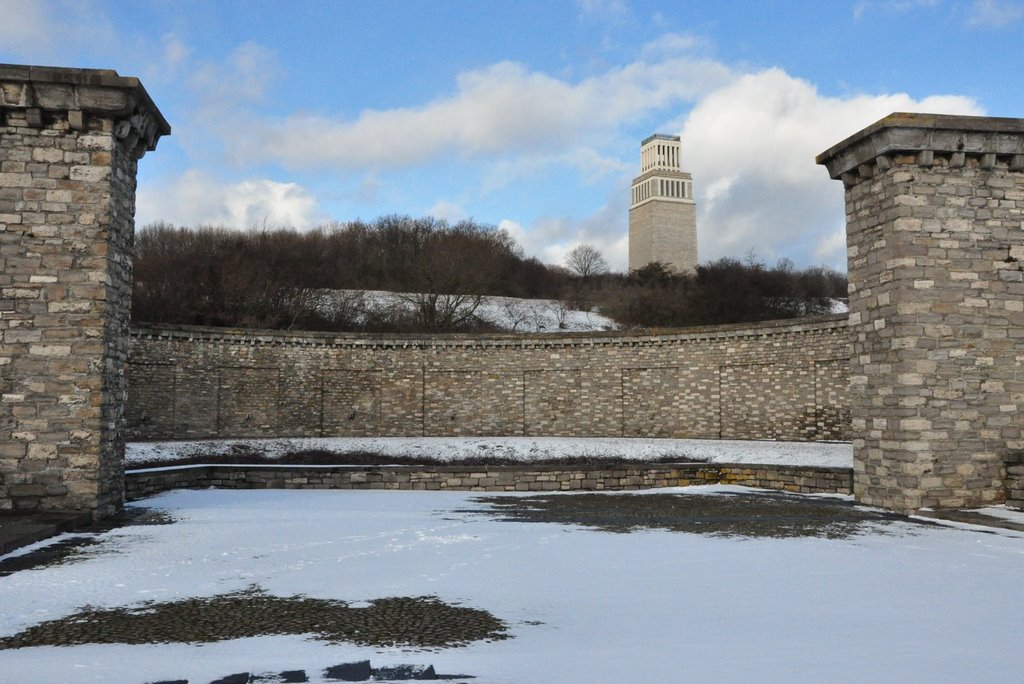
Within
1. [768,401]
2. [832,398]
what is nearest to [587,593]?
[832,398]

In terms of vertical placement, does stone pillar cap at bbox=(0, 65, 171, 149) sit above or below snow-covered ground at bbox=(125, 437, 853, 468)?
above

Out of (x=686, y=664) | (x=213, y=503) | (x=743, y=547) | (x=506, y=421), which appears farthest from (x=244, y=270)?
(x=686, y=664)

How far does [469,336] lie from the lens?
25.9 metres

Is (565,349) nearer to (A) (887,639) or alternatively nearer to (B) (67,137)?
(B) (67,137)

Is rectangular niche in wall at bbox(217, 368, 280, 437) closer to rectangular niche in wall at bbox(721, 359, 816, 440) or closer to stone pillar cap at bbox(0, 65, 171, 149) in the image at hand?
rectangular niche in wall at bbox(721, 359, 816, 440)

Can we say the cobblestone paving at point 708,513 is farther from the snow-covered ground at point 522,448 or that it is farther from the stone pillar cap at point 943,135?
the snow-covered ground at point 522,448

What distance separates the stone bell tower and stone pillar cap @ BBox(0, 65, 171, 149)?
58877 millimetres

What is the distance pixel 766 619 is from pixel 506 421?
20.9 m

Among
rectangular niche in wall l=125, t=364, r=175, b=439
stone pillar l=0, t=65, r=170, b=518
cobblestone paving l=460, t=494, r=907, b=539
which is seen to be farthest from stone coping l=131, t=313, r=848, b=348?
stone pillar l=0, t=65, r=170, b=518

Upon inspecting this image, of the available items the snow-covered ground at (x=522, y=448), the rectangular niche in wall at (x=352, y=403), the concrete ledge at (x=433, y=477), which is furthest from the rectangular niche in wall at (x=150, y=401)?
the concrete ledge at (x=433, y=477)

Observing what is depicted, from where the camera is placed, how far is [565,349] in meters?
25.8

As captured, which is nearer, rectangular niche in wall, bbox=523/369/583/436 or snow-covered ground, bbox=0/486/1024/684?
snow-covered ground, bbox=0/486/1024/684

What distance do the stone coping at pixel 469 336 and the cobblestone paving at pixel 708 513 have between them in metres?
11.2

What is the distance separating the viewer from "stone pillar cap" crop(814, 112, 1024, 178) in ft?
32.2
